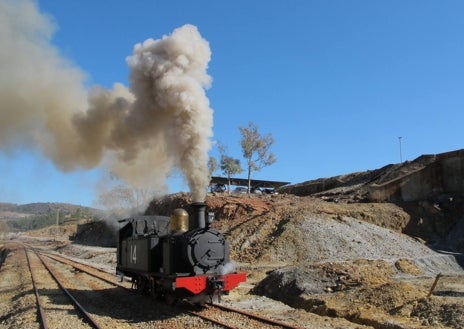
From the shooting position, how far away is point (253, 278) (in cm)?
2048

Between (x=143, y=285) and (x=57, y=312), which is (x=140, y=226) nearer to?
(x=143, y=285)

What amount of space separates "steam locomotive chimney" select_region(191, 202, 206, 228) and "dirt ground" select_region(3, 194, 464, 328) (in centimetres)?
297

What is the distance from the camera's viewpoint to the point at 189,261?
11578 mm

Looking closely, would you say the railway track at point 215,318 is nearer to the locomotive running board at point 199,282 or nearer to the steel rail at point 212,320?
the steel rail at point 212,320

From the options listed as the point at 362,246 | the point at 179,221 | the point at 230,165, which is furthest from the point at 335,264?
the point at 230,165

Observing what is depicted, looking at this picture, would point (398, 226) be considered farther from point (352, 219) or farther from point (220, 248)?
point (220, 248)

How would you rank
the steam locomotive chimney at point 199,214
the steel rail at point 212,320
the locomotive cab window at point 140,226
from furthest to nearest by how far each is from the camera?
1. the locomotive cab window at point 140,226
2. the steam locomotive chimney at point 199,214
3. the steel rail at point 212,320

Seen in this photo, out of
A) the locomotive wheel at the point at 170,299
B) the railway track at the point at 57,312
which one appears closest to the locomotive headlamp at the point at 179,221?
the locomotive wheel at the point at 170,299

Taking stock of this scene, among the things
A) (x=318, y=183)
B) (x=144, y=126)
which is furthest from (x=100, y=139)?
(x=318, y=183)

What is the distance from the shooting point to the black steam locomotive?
11539 millimetres

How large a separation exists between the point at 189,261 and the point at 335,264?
268 inches

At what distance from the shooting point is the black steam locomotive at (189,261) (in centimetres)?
1154

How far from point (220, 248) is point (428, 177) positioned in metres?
29.0

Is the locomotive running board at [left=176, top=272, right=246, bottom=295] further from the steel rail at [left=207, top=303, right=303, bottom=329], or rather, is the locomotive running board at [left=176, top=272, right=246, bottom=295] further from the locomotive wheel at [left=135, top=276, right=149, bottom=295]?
the locomotive wheel at [left=135, top=276, right=149, bottom=295]
